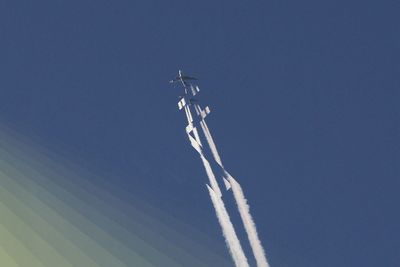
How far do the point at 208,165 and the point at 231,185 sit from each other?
3724mm

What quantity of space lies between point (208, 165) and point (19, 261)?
18.4 m

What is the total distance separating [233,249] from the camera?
59094 mm

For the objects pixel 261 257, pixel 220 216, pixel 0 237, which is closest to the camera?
pixel 261 257

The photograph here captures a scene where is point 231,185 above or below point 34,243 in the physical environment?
above

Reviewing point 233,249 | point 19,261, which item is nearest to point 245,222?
point 233,249

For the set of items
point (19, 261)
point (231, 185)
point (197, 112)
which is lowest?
point (19, 261)

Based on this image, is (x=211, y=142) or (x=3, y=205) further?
(x=3, y=205)

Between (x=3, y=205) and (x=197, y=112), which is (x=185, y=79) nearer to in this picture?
(x=197, y=112)

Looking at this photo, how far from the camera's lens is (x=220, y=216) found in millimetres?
60969

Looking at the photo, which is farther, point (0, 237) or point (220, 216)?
point (0, 237)

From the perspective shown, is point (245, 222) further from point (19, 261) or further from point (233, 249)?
point (19, 261)

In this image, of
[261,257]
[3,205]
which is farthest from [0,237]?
[261,257]

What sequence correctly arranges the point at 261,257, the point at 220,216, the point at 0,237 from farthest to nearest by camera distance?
the point at 0,237 → the point at 220,216 → the point at 261,257

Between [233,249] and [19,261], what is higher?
[233,249]
